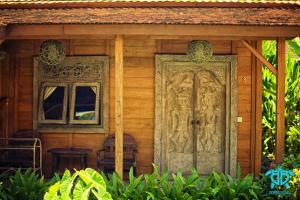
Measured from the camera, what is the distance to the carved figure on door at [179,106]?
33.9 ft

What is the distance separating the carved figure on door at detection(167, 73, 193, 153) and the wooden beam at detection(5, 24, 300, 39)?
2.48 m

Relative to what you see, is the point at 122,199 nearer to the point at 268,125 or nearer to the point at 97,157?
the point at 97,157

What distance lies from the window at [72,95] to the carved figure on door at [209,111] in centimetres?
201

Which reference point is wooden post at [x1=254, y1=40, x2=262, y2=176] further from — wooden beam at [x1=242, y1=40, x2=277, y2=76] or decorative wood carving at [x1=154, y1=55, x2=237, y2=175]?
wooden beam at [x1=242, y1=40, x2=277, y2=76]

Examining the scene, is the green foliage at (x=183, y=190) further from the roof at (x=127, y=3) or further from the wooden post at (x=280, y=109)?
the roof at (x=127, y=3)

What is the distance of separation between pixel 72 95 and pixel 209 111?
296 centimetres

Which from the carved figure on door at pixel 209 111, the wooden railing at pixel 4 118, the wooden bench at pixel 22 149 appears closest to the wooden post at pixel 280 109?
the carved figure on door at pixel 209 111

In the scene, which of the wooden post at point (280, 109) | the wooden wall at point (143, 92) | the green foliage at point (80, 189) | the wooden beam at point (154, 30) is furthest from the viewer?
the wooden wall at point (143, 92)

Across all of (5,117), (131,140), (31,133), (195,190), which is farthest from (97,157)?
(195,190)

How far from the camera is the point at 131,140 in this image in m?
10.2

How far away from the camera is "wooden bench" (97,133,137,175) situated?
32.2 ft

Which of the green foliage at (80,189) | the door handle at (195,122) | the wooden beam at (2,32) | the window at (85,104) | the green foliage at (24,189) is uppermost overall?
the wooden beam at (2,32)

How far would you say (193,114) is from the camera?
33.9ft

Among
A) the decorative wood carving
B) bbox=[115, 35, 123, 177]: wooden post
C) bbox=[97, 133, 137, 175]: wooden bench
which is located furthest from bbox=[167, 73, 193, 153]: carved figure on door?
bbox=[115, 35, 123, 177]: wooden post
